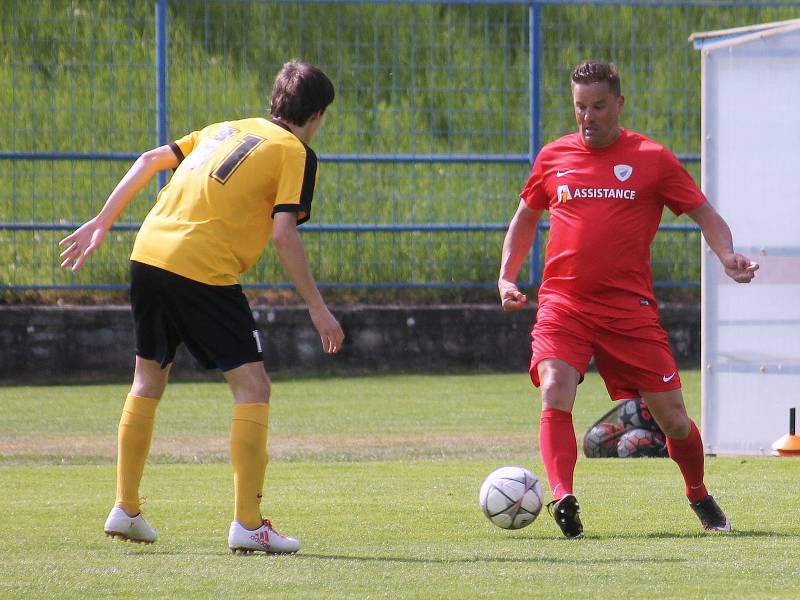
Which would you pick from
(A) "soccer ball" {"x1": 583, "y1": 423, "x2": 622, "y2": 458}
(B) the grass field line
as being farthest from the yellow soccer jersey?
(A) "soccer ball" {"x1": 583, "y1": 423, "x2": 622, "y2": 458}

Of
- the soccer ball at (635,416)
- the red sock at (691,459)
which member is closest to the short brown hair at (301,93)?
the red sock at (691,459)

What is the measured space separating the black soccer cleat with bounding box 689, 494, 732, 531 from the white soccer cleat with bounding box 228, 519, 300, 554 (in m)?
1.79

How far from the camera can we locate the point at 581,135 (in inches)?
264

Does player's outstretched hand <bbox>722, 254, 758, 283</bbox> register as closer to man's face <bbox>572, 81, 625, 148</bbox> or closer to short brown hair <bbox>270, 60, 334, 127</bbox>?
man's face <bbox>572, 81, 625, 148</bbox>

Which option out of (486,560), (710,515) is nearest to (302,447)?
(710,515)

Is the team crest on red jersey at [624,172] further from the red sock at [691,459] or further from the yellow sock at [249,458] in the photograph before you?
the yellow sock at [249,458]

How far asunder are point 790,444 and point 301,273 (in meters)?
4.52

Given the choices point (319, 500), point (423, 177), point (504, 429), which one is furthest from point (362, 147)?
point (319, 500)

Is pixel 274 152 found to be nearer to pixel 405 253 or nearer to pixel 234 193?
pixel 234 193

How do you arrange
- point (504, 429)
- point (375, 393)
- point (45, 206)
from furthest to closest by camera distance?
1. point (45, 206)
2. point (375, 393)
3. point (504, 429)

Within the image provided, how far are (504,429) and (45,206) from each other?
5.38 metres

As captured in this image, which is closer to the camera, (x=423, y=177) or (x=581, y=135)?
(x=581, y=135)

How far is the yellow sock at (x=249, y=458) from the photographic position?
5867 mm

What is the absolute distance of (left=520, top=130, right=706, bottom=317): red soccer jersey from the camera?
6.56 metres
